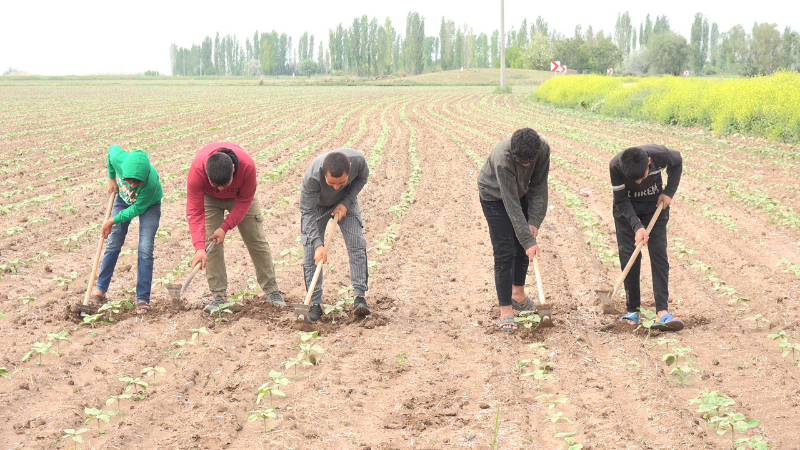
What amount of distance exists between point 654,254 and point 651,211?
13.6 inches

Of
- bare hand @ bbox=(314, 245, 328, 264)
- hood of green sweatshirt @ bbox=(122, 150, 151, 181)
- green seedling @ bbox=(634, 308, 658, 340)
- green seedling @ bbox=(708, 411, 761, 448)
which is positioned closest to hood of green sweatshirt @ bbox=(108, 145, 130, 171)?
hood of green sweatshirt @ bbox=(122, 150, 151, 181)

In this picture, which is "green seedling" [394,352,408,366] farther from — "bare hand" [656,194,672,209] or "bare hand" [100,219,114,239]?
"bare hand" [100,219,114,239]

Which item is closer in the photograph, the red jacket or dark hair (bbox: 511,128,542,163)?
dark hair (bbox: 511,128,542,163)

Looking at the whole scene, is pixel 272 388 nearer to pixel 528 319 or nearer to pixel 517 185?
pixel 528 319

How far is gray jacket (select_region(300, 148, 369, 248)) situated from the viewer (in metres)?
5.39

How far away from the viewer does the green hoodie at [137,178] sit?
563cm

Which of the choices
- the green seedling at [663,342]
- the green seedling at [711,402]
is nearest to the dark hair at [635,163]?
the green seedling at [663,342]

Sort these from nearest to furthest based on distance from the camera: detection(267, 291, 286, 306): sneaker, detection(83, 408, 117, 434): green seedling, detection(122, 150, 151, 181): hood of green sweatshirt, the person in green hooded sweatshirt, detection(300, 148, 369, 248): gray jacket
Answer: detection(83, 408, 117, 434): green seedling → detection(300, 148, 369, 248): gray jacket → detection(122, 150, 151, 181): hood of green sweatshirt → the person in green hooded sweatshirt → detection(267, 291, 286, 306): sneaker

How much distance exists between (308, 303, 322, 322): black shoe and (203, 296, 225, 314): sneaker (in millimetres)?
901

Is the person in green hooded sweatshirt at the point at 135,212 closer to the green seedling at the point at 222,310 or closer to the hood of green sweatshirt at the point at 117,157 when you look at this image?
the hood of green sweatshirt at the point at 117,157

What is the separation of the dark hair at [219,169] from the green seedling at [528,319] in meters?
2.52

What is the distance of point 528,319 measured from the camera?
17.7ft

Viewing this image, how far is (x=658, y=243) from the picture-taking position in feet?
17.9

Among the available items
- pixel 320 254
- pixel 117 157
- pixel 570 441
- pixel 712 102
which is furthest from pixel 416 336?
pixel 712 102
